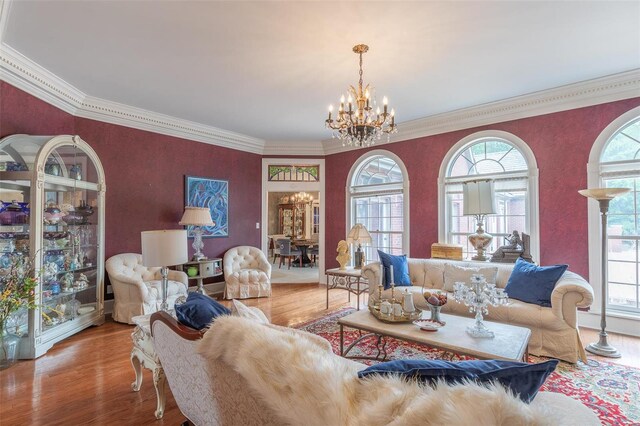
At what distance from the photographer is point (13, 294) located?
9.41 feet

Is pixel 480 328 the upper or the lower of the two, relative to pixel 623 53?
lower

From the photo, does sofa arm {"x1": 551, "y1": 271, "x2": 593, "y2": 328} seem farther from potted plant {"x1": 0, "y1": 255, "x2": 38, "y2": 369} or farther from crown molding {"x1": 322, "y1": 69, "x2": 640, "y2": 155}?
potted plant {"x1": 0, "y1": 255, "x2": 38, "y2": 369}

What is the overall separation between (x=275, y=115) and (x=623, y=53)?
4.12m

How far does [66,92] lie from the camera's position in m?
3.88

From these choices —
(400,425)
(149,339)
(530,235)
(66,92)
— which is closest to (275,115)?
(66,92)

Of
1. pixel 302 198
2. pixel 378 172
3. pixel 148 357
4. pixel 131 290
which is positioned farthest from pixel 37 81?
pixel 302 198

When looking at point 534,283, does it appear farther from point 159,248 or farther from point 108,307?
point 108,307

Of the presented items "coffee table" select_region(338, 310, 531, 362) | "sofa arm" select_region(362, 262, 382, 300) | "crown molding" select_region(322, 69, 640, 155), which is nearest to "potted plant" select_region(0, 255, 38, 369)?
"coffee table" select_region(338, 310, 531, 362)

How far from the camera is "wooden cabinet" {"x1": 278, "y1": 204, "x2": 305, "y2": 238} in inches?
456

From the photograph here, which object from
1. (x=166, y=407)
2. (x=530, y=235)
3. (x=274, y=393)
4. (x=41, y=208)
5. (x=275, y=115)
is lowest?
(x=166, y=407)

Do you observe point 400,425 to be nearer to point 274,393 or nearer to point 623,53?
point 274,393

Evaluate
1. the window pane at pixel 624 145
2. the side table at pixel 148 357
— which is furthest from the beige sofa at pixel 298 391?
the window pane at pixel 624 145

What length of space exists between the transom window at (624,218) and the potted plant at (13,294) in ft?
20.6

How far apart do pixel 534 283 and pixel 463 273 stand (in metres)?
0.77
